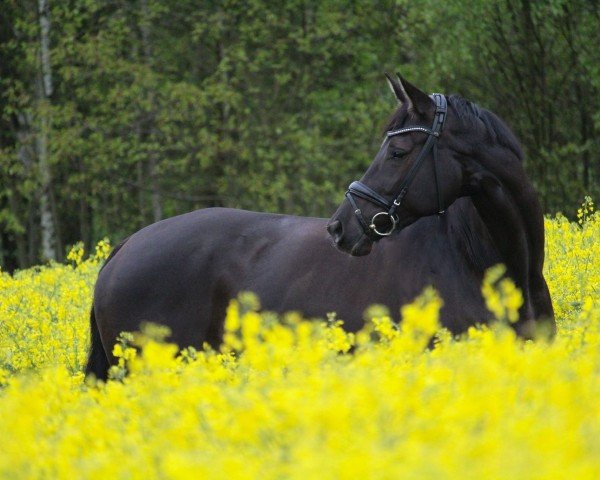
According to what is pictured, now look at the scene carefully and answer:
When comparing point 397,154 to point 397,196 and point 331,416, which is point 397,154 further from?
point 331,416

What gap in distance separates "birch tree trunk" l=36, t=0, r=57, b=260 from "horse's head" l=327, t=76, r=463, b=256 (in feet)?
56.7

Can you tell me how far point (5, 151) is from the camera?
917 inches

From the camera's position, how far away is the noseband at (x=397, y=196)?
241 inches

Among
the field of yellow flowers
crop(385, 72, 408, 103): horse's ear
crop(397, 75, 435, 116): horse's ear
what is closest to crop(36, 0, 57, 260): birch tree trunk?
crop(385, 72, 408, 103): horse's ear

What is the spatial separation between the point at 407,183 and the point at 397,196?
0.30 feet

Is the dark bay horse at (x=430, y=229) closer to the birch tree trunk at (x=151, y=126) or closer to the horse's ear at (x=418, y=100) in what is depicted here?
the horse's ear at (x=418, y=100)

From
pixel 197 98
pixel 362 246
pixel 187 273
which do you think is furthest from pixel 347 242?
pixel 197 98

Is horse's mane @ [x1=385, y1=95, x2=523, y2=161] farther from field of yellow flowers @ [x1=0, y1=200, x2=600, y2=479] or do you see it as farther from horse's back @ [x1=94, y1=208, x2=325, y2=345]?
field of yellow flowers @ [x1=0, y1=200, x2=600, y2=479]

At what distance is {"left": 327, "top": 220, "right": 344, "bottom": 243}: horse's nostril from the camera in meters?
6.15

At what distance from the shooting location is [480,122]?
6.17 metres

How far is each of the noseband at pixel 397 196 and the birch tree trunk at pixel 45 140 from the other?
1730 cm

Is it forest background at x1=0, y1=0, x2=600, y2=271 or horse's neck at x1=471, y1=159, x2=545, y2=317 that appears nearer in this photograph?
horse's neck at x1=471, y1=159, x2=545, y2=317

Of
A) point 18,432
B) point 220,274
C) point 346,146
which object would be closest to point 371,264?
point 220,274

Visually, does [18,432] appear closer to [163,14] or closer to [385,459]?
[385,459]
